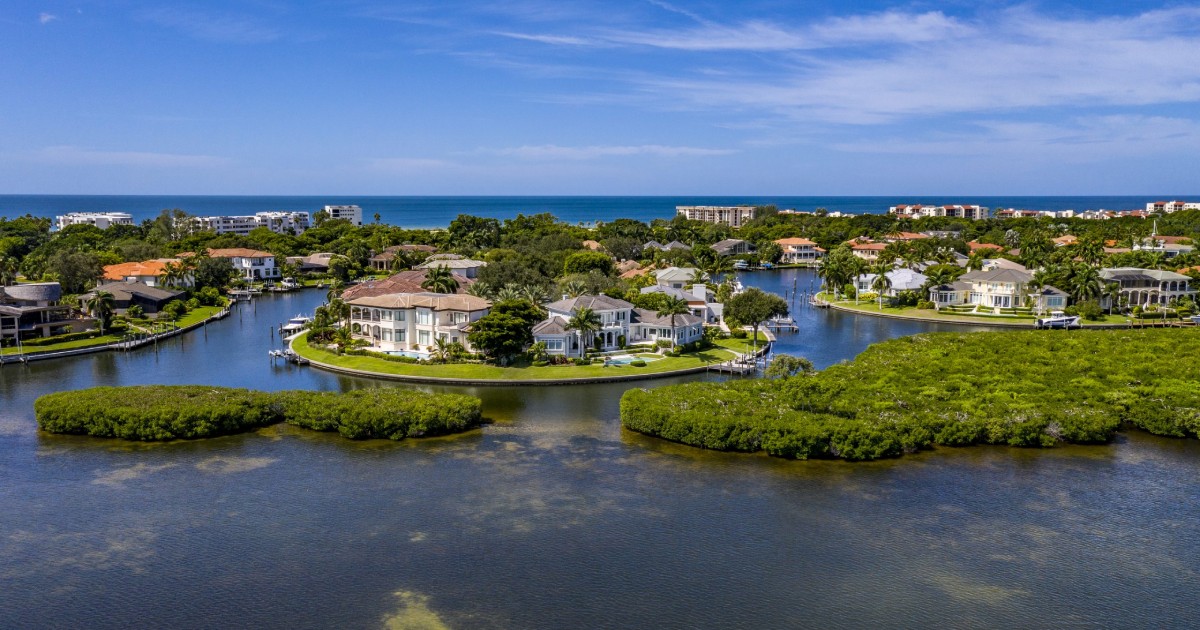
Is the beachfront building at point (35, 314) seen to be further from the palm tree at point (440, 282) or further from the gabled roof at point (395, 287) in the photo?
the palm tree at point (440, 282)

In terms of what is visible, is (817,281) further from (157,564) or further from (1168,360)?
(157,564)

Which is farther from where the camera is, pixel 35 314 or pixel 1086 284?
pixel 1086 284

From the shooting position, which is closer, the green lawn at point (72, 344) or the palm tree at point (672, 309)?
the palm tree at point (672, 309)

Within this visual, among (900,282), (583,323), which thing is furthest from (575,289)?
(900,282)

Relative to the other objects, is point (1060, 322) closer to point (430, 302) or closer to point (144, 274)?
point (430, 302)

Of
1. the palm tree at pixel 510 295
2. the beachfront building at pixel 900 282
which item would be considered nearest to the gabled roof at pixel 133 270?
the palm tree at pixel 510 295

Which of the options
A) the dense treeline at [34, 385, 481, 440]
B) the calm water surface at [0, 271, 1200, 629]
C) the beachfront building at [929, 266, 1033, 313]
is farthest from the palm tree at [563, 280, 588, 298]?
the beachfront building at [929, 266, 1033, 313]

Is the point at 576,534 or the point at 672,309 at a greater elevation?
the point at 672,309
